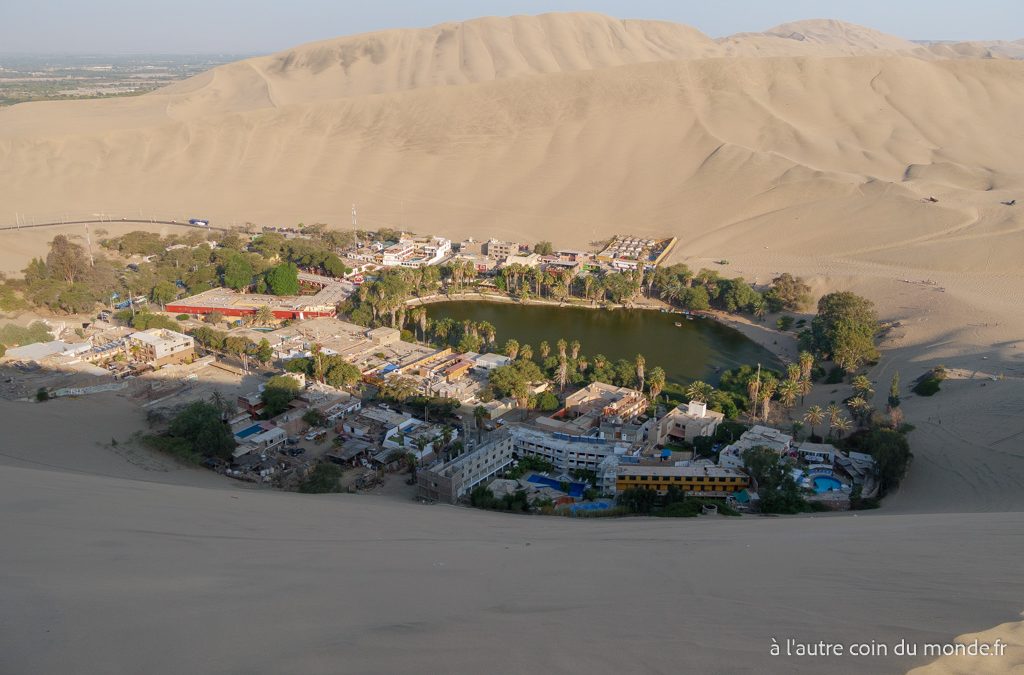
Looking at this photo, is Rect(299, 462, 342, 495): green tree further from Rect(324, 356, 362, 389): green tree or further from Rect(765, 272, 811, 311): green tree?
Rect(765, 272, 811, 311): green tree

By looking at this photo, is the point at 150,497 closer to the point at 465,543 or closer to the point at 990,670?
the point at 465,543

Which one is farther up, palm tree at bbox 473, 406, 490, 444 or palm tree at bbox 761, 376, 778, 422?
palm tree at bbox 761, 376, 778, 422

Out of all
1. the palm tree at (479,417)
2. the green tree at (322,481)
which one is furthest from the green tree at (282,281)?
the green tree at (322,481)

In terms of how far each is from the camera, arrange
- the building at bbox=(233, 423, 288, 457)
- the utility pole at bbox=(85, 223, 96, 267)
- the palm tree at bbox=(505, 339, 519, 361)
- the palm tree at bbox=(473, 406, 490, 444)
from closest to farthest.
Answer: the building at bbox=(233, 423, 288, 457)
the palm tree at bbox=(473, 406, 490, 444)
the palm tree at bbox=(505, 339, 519, 361)
the utility pole at bbox=(85, 223, 96, 267)

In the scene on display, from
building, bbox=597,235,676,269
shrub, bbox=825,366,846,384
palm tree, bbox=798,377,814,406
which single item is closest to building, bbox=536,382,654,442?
palm tree, bbox=798,377,814,406

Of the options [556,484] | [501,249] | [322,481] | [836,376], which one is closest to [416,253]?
[501,249]

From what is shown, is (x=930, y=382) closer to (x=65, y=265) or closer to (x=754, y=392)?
(x=754, y=392)

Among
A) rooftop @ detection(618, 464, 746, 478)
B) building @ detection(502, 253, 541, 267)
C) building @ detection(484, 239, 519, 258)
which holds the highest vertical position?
building @ detection(484, 239, 519, 258)
